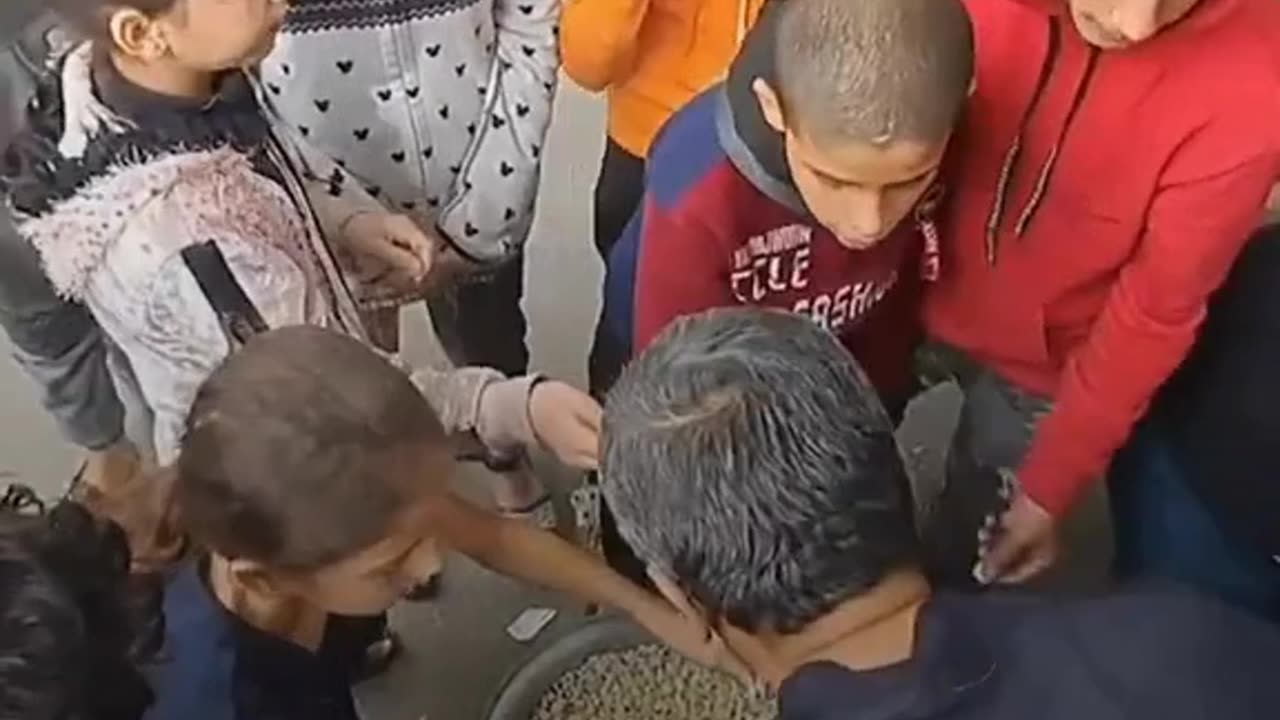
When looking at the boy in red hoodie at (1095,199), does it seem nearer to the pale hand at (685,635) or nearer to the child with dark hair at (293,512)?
the pale hand at (685,635)

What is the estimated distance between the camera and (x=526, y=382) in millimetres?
1456

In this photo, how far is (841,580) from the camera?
1087 millimetres

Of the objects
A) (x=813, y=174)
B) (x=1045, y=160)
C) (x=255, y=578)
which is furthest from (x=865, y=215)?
(x=255, y=578)

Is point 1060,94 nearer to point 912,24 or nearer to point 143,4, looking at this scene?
point 912,24

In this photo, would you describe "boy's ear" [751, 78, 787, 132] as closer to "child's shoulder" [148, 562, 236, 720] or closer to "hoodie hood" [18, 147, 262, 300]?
"hoodie hood" [18, 147, 262, 300]

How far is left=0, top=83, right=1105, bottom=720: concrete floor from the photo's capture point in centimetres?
173

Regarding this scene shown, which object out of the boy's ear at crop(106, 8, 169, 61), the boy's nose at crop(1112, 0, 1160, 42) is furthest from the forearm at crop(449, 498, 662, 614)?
the boy's nose at crop(1112, 0, 1160, 42)

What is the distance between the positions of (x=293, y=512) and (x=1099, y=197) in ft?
1.79

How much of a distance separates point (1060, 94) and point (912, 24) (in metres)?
0.19

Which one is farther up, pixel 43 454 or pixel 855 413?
pixel 855 413

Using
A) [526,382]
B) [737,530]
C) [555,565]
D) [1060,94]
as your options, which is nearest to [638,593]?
[555,565]

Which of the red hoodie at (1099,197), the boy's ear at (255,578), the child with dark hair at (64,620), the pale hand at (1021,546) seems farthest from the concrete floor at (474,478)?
the child with dark hair at (64,620)

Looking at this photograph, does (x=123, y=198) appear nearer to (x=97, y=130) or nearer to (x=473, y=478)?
(x=97, y=130)

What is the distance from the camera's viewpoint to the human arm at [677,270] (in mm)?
1319
